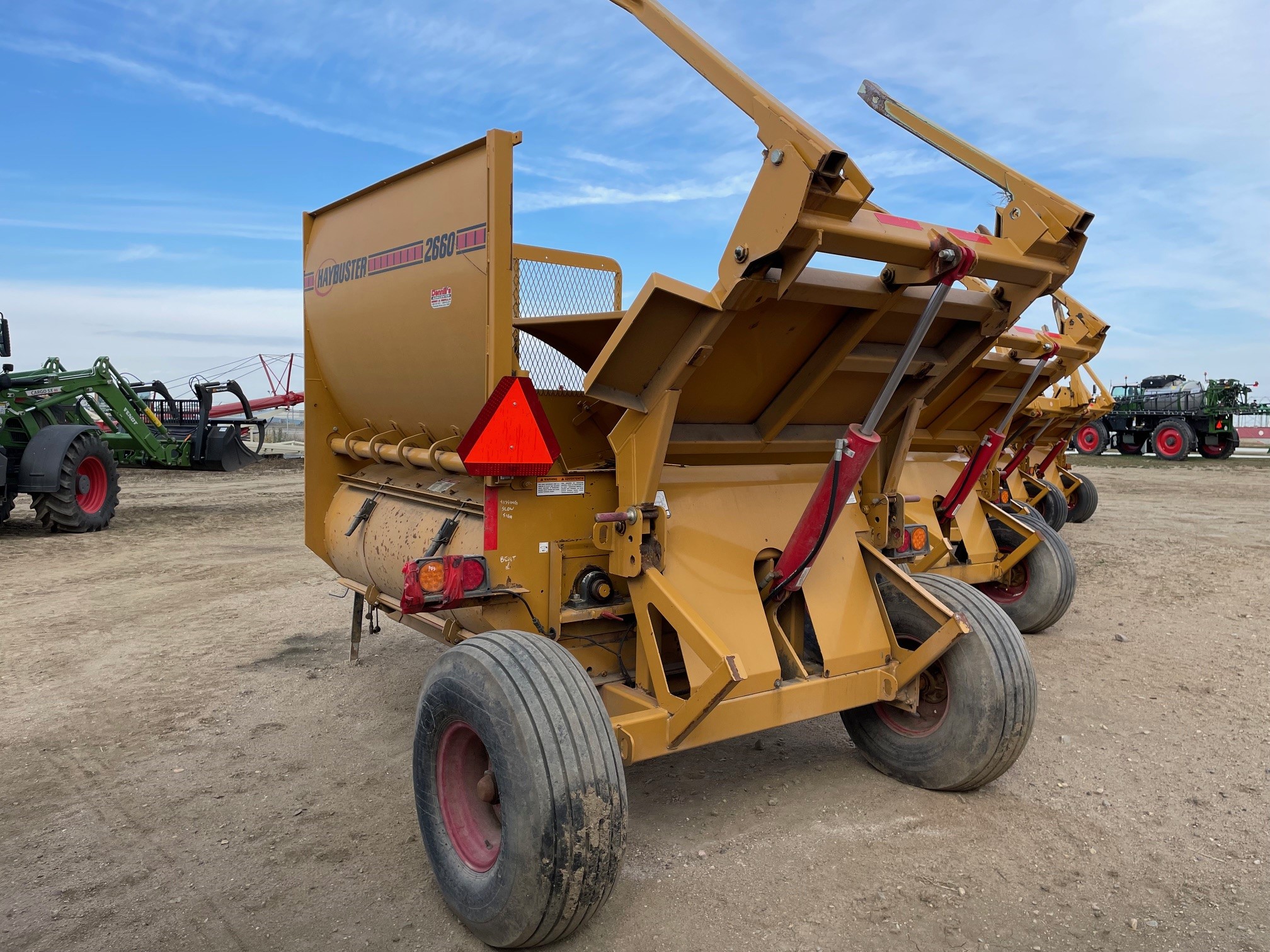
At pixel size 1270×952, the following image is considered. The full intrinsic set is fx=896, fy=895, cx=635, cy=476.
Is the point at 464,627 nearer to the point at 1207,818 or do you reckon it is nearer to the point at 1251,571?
the point at 1207,818

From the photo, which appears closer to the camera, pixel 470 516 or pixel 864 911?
pixel 864 911

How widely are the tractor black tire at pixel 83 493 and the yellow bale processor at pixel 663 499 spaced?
367 inches

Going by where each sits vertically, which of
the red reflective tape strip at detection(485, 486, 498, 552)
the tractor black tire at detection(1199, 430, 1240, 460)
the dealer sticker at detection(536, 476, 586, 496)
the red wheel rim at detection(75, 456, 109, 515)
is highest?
the dealer sticker at detection(536, 476, 586, 496)

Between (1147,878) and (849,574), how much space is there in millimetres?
1498

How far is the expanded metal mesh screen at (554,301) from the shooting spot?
3.81m

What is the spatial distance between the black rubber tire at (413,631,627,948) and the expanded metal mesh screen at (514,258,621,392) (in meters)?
1.26

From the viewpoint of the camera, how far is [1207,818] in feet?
11.9

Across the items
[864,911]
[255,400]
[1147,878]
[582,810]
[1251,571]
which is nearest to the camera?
[582,810]

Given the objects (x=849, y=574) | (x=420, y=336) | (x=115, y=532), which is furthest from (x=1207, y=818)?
(x=115, y=532)

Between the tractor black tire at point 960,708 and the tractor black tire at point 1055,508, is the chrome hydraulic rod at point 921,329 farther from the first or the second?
the tractor black tire at point 1055,508

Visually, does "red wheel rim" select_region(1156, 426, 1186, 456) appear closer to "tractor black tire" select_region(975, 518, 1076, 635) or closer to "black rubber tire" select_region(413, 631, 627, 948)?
"tractor black tire" select_region(975, 518, 1076, 635)

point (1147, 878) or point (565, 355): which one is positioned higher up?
point (565, 355)

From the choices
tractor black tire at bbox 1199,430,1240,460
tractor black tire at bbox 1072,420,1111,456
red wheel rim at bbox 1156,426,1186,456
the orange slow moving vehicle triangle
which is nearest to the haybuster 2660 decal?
the orange slow moving vehicle triangle

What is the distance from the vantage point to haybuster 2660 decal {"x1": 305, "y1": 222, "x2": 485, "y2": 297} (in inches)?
133
